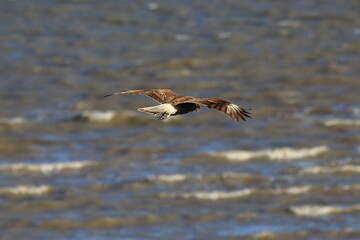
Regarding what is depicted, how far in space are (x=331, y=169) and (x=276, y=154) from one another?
74.4 inches

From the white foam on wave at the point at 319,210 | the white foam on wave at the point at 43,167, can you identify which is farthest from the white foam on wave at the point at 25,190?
the white foam on wave at the point at 319,210

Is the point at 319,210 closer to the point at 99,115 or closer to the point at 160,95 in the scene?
the point at 99,115

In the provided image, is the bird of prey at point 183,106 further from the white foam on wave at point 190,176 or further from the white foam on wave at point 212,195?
the white foam on wave at point 190,176

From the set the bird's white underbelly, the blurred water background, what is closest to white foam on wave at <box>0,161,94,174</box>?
the blurred water background

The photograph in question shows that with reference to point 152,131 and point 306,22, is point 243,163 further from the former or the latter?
point 306,22

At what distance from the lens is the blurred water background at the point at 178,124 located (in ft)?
79.8

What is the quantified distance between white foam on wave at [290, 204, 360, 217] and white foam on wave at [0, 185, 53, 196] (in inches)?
280

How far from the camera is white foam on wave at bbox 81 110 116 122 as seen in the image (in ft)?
99.1

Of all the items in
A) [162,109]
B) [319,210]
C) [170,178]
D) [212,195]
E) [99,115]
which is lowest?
[162,109]

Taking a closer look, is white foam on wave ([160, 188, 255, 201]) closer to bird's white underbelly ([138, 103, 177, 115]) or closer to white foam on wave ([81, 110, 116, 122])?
white foam on wave ([81, 110, 116, 122])

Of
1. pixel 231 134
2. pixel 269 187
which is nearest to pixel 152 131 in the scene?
pixel 231 134

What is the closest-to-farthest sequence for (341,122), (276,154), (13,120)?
(276,154) → (13,120) → (341,122)

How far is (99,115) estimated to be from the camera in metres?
30.4

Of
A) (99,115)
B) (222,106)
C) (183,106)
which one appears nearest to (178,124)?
(99,115)
